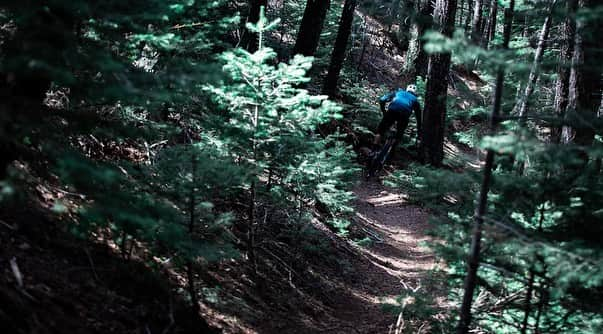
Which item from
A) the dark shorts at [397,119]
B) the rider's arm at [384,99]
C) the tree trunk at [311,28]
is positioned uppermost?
the tree trunk at [311,28]

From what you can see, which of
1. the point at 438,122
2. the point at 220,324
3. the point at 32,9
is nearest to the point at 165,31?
the point at 32,9

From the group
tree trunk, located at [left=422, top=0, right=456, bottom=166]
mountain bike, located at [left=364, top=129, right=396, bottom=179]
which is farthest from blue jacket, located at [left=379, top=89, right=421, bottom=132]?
tree trunk, located at [left=422, top=0, right=456, bottom=166]

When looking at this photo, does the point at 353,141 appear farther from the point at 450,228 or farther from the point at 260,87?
the point at 450,228

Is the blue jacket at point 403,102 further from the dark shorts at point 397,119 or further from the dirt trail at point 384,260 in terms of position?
the dirt trail at point 384,260

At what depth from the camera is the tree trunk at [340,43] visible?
13670 mm

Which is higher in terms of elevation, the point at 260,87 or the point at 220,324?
the point at 260,87

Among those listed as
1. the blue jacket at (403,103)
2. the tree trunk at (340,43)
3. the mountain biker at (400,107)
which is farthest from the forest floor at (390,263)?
the tree trunk at (340,43)

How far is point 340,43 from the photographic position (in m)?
14.0

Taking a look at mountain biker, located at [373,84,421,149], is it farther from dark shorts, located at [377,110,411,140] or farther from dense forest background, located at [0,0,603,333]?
dense forest background, located at [0,0,603,333]

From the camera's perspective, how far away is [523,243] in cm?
346

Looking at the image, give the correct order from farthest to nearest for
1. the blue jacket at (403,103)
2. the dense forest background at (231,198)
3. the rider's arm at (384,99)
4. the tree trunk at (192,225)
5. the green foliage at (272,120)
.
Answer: the blue jacket at (403,103) < the rider's arm at (384,99) < the green foliage at (272,120) < the tree trunk at (192,225) < the dense forest background at (231,198)

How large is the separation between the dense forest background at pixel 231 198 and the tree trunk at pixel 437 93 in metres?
4.49

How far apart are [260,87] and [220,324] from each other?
255 centimetres

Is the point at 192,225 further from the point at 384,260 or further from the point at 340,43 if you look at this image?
the point at 340,43
